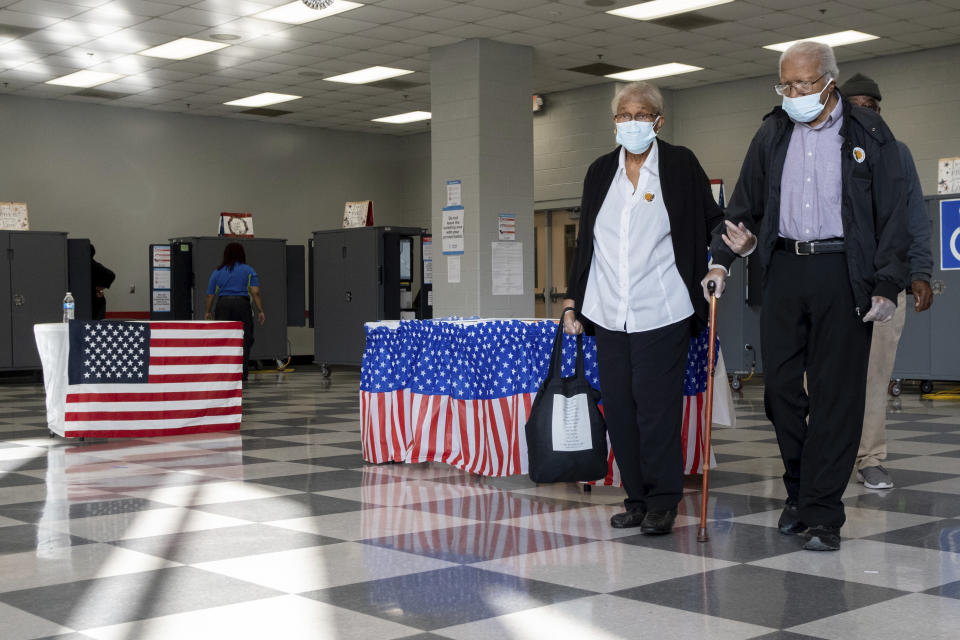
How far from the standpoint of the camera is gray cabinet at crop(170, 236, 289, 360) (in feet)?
49.0

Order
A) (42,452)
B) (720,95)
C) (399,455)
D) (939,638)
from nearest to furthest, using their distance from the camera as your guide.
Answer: (939,638) < (399,455) < (42,452) < (720,95)

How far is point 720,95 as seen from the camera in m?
14.7

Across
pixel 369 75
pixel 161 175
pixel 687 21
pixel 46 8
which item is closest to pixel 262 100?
pixel 161 175

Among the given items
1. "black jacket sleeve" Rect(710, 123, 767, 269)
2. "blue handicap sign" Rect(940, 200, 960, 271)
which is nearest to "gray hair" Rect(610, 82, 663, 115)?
"black jacket sleeve" Rect(710, 123, 767, 269)

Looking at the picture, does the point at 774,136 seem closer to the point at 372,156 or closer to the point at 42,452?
the point at 42,452

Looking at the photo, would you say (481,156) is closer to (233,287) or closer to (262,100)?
(233,287)

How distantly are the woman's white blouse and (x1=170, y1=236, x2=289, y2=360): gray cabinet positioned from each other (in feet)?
37.4

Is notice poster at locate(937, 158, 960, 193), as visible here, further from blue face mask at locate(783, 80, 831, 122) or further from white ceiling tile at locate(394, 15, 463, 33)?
blue face mask at locate(783, 80, 831, 122)

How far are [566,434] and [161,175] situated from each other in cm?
1377

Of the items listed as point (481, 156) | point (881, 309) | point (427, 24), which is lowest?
point (881, 309)

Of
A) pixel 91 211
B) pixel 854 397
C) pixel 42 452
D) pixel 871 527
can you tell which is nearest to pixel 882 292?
pixel 854 397

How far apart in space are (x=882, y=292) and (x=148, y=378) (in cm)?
502

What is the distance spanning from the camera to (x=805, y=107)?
3.41 meters

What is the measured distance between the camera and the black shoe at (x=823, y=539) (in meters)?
3.34
